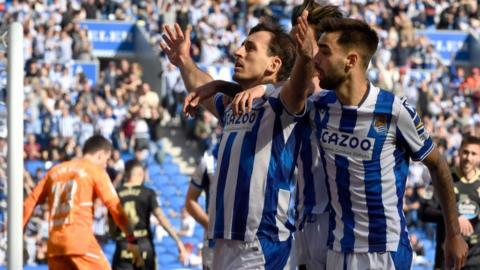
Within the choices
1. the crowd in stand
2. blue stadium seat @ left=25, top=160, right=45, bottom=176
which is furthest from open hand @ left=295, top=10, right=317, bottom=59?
blue stadium seat @ left=25, top=160, right=45, bottom=176

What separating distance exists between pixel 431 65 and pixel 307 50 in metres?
25.8

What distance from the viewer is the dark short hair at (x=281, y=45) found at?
6578mm

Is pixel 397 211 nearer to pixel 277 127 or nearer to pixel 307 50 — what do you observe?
pixel 277 127

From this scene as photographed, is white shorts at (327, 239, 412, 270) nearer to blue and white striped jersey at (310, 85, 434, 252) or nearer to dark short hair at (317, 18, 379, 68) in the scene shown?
blue and white striped jersey at (310, 85, 434, 252)

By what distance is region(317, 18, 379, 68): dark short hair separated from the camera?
6.30m

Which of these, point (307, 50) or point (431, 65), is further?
point (431, 65)

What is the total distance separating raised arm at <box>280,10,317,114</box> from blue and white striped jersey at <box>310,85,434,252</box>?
1.39ft

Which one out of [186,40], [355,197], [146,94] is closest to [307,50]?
[355,197]

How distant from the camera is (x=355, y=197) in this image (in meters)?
6.39

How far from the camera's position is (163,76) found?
27.5 m

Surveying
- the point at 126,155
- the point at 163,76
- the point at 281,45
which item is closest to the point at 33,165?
the point at 126,155

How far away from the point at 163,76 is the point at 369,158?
70.0 feet

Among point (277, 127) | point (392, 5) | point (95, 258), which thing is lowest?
point (95, 258)

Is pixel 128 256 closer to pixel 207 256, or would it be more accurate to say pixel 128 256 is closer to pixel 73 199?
pixel 73 199
